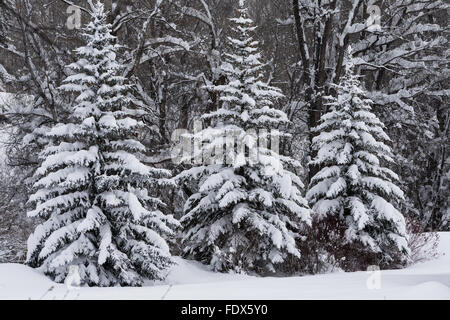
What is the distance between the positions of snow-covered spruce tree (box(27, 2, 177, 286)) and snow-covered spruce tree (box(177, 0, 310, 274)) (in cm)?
→ 156

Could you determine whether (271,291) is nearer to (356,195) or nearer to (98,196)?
(98,196)

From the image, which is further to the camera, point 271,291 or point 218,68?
point 218,68

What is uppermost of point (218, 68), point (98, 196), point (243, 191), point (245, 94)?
point (218, 68)

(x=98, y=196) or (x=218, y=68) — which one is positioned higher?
(x=218, y=68)

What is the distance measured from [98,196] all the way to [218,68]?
719 centimetres

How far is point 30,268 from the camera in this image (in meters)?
9.15

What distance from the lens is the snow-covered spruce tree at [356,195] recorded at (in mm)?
12062

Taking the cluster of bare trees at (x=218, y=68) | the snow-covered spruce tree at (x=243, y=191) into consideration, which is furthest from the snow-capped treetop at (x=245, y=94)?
the cluster of bare trees at (x=218, y=68)

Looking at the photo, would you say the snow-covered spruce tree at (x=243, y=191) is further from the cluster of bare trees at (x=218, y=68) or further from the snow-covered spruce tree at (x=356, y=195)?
the cluster of bare trees at (x=218, y=68)

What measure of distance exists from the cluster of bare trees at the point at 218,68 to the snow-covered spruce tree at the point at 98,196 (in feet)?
13.5

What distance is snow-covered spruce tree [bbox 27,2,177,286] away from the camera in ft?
30.8

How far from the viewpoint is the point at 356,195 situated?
1282 cm

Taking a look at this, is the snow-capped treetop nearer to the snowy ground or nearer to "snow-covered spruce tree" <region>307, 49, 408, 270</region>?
"snow-covered spruce tree" <region>307, 49, 408, 270</region>

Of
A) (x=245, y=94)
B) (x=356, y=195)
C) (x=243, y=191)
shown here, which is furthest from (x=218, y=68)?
(x=356, y=195)
